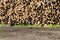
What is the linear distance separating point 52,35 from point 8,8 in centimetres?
160

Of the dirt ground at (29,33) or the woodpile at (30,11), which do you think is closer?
the dirt ground at (29,33)

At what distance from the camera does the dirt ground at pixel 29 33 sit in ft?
23.4

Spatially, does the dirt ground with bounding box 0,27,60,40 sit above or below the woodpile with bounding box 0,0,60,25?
below

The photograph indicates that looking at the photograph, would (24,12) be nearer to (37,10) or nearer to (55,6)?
(37,10)

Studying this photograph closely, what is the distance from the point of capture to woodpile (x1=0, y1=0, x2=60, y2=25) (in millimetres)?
7840

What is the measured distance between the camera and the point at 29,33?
24.2ft

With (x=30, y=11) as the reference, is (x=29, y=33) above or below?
below

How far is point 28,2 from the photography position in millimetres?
7887

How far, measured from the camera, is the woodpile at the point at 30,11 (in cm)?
784

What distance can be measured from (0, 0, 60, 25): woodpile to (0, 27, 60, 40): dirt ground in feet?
1.42

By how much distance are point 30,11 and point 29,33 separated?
0.82m

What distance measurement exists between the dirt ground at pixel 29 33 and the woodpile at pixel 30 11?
434 millimetres

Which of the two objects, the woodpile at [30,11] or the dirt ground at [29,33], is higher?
the woodpile at [30,11]

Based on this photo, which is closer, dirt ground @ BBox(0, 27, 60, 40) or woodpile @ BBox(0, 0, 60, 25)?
dirt ground @ BBox(0, 27, 60, 40)
